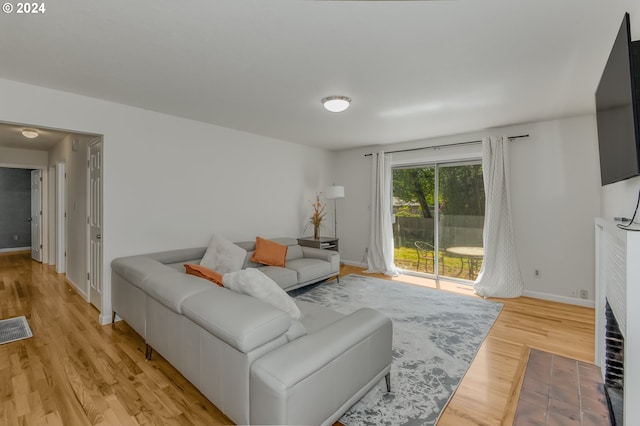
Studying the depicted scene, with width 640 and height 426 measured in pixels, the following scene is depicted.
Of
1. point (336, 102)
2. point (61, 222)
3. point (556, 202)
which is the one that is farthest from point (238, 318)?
point (61, 222)

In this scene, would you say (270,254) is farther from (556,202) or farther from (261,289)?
(556,202)

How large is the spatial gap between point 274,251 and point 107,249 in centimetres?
194

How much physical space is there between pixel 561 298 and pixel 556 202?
1290 millimetres

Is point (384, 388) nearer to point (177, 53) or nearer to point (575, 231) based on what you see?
point (177, 53)

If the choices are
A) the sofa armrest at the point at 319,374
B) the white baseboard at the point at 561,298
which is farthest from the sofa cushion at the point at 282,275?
the white baseboard at the point at 561,298

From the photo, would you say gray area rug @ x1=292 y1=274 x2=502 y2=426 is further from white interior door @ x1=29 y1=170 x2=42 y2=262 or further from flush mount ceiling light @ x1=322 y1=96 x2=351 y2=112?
white interior door @ x1=29 y1=170 x2=42 y2=262

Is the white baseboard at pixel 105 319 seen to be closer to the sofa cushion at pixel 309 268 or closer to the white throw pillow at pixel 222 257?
the white throw pillow at pixel 222 257

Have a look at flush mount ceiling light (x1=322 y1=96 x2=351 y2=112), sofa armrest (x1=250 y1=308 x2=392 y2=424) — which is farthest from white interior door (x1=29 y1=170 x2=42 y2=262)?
sofa armrest (x1=250 y1=308 x2=392 y2=424)

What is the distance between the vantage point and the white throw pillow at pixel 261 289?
1919mm

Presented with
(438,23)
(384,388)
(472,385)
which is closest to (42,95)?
(438,23)

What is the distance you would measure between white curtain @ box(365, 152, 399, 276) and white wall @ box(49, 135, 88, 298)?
14.6 feet

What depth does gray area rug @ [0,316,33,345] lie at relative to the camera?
275 cm

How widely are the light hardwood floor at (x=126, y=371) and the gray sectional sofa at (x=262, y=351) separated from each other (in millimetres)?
217

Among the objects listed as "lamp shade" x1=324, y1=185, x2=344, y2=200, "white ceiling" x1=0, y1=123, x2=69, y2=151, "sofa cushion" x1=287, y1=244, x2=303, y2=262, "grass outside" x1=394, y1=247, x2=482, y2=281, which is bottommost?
"grass outside" x1=394, y1=247, x2=482, y2=281
